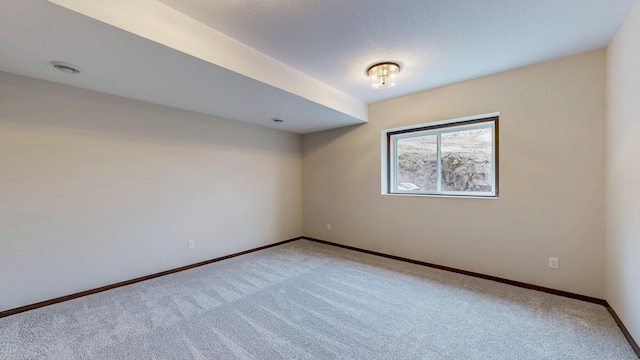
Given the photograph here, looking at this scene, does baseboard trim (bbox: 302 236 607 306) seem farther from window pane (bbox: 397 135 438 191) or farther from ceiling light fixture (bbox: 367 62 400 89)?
ceiling light fixture (bbox: 367 62 400 89)

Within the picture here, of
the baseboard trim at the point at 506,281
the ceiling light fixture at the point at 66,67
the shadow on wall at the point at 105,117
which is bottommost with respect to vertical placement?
the baseboard trim at the point at 506,281

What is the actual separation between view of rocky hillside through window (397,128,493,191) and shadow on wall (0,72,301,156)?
2.61 meters

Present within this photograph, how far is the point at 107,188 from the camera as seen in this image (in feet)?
9.11

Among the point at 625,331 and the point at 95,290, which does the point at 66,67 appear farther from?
the point at 625,331

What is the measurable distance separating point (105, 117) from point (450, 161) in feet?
13.8

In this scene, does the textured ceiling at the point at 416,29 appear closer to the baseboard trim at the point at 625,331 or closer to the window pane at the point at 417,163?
the window pane at the point at 417,163

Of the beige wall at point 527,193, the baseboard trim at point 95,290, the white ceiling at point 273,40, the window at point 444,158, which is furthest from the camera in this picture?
the window at point 444,158

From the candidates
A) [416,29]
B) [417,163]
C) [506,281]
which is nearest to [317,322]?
[506,281]

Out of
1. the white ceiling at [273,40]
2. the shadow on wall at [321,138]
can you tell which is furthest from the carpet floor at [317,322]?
the shadow on wall at [321,138]

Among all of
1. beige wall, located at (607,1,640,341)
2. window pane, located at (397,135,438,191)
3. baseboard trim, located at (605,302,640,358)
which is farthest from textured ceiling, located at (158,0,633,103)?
baseboard trim, located at (605,302,640,358)

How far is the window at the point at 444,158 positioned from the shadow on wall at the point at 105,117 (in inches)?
96.5

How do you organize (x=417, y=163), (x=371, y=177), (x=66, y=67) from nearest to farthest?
(x=66, y=67), (x=417, y=163), (x=371, y=177)

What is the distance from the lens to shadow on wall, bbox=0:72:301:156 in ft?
7.52

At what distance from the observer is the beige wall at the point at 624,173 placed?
1.72 m
